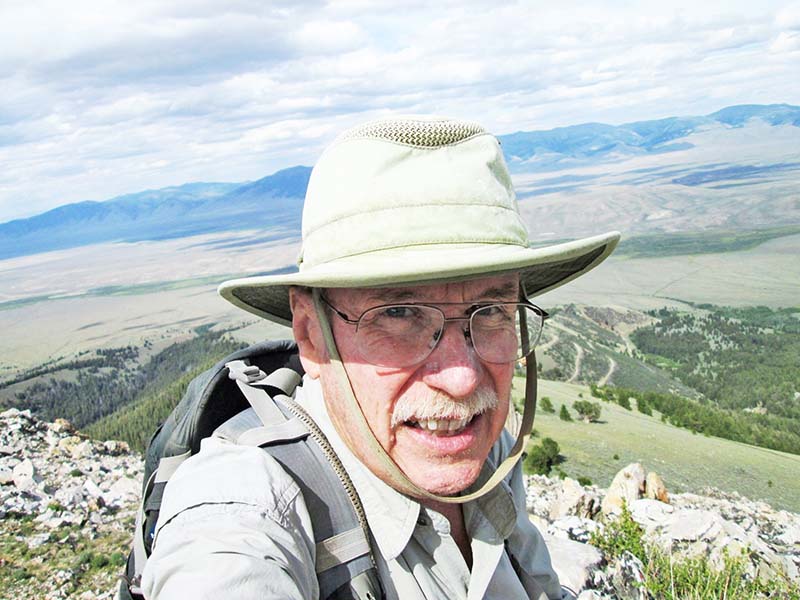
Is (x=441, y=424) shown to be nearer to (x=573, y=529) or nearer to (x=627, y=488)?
(x=573, y=529)

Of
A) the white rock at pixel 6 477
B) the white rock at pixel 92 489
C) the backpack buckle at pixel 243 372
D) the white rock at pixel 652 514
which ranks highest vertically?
the backpack buckle at pixel 243 372

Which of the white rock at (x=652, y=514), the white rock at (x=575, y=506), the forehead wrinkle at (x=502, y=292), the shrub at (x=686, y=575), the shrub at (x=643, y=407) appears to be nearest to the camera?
the forehead wrinkle at (x=502, y=292)

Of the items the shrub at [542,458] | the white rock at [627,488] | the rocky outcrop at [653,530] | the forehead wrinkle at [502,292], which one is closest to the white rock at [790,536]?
the rocky outcrop at [653,530]

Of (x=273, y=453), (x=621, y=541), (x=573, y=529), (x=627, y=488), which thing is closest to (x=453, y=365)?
(x=273, y=453)

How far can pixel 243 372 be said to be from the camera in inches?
83.3

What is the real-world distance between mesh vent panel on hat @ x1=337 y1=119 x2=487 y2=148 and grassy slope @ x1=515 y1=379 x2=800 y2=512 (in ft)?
67.5

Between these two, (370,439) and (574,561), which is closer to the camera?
(370,439)

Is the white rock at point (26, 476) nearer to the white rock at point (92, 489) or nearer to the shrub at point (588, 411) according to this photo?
the white rock at point (92, 489)

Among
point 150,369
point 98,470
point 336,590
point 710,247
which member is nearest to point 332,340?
point 336,590

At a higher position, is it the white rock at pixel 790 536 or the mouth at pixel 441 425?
the mouth at pixel 441 425

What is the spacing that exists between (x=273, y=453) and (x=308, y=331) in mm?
427

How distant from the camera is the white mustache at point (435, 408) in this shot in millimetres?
1725

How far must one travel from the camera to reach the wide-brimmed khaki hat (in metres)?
1.64

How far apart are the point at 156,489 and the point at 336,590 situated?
70 centimetres
